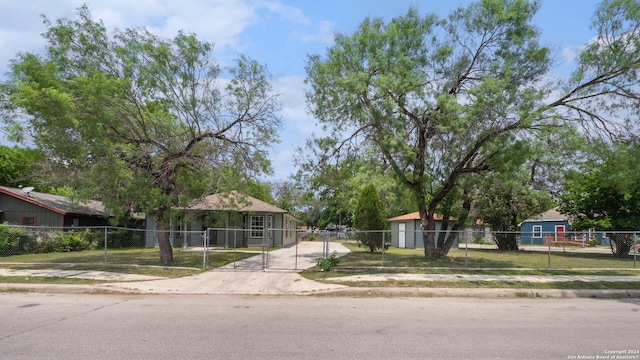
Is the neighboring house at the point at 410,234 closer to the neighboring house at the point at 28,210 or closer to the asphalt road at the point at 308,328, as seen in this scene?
the asphalt road at the point at 308,328

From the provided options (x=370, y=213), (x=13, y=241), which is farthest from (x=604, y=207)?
(x=13, y=241)

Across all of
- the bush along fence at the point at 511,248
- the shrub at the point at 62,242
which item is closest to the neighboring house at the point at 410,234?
the bush along fence at the point at 511,248

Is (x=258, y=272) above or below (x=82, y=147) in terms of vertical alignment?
below

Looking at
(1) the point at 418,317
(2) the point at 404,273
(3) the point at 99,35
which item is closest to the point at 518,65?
(2) the point at 404,273

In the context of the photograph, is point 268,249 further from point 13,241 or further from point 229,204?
point 13,241

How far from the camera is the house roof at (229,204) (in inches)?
702

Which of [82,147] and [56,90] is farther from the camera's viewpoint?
[82,147]

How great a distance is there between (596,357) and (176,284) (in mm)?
10530

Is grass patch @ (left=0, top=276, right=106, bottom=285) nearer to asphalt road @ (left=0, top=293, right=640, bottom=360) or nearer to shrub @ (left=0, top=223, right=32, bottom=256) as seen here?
asphalt road @ (left=0, top=293, right=640, bottom=360)

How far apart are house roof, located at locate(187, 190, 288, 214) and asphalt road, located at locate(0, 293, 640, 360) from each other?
7123mm

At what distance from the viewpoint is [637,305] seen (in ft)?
34.6

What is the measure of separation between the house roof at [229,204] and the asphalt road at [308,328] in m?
7.12

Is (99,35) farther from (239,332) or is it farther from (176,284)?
(239,332)

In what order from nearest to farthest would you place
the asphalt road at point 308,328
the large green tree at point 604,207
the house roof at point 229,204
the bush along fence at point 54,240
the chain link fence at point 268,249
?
1. the asphalt road at point 308,328
2. the chain link fence at point 268,249
3. the house roof at point 229,204
4. the bush along fence at point 54,240
5. the large green tree at point 604,207
